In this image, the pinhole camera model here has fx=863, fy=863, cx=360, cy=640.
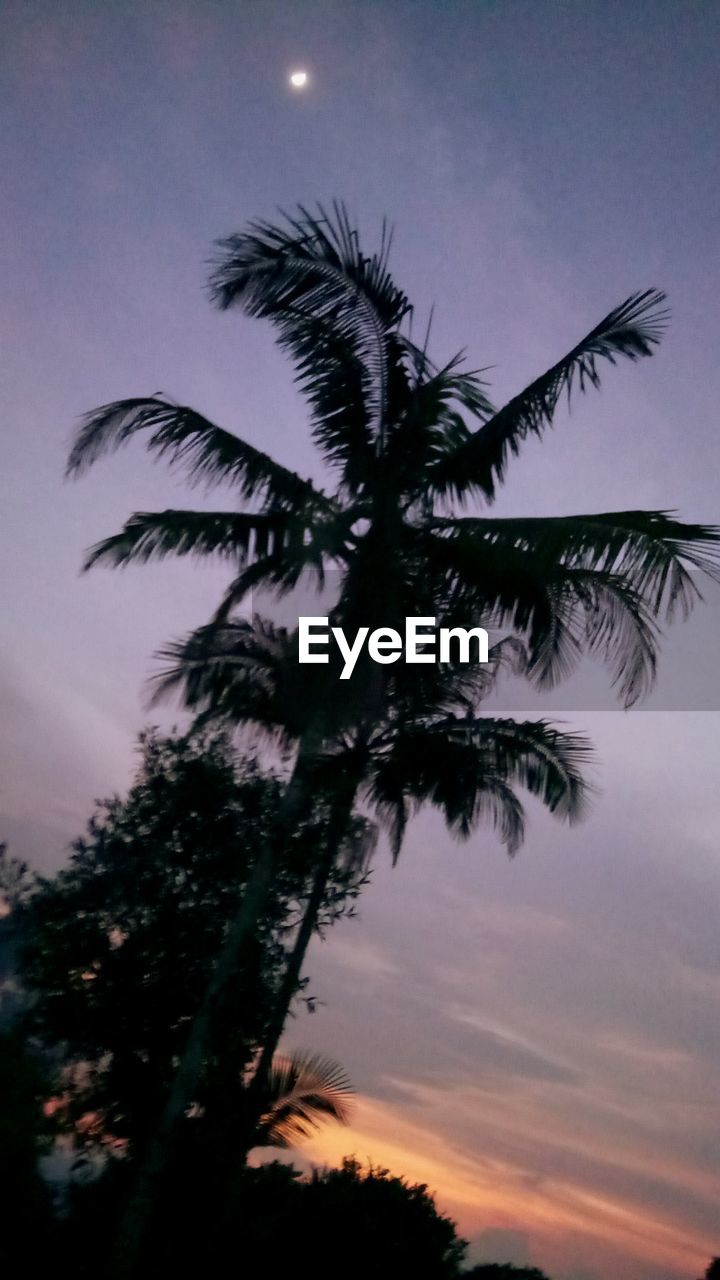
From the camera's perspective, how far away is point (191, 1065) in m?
8.54

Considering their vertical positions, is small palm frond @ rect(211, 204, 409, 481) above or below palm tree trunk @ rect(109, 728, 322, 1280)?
above

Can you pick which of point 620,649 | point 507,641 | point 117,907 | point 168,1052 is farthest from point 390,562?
point 168,1052

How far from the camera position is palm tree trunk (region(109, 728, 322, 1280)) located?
8.11 m

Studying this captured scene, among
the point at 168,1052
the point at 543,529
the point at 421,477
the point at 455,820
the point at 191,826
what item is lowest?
the point at 168,1052

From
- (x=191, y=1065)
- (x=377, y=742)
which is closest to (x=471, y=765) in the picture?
(x=377, y=742)

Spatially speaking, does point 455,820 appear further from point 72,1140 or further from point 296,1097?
point 72,1140

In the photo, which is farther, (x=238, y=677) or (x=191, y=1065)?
(x=238, y=677)

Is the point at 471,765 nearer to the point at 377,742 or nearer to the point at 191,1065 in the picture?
the point at 377,742

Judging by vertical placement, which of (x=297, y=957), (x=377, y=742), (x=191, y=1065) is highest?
(x=377, y=742)

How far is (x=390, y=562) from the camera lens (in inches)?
380

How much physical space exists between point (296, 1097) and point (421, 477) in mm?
7784

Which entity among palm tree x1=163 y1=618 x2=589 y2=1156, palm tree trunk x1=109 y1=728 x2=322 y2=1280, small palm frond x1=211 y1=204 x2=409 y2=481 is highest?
small palm frond x1=211 y1=204 x2=409 y2=481

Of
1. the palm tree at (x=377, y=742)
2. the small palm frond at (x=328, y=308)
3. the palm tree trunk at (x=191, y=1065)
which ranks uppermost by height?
the small palm frond at (x=328, y=308)

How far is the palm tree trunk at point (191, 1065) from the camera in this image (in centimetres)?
811
